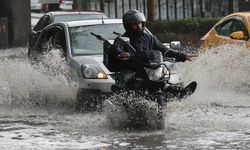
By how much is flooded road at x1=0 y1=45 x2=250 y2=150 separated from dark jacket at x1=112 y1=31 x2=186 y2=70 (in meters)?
0.86

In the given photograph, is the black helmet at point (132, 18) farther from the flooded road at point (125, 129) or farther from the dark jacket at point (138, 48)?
the flooded road at point (125, 129)

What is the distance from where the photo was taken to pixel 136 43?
33.1 ft

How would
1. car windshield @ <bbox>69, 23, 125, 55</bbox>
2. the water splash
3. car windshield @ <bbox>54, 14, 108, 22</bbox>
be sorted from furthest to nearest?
1. car windshield @ <bbox>54, 14, 108, 22</bbox>
2. car windshield @ <bbox>69, 23, 125, 55</bbox>
3. the water splash

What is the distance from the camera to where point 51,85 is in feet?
41.8

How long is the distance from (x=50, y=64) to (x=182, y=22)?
1702 cm

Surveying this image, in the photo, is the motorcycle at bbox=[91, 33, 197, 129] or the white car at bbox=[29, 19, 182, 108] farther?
the white car at bbox=[29, 19, 182, 108]

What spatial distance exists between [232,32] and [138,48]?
5.85 m

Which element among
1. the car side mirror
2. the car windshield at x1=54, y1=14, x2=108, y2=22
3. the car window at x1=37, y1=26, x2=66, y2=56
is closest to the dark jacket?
the car window at x1=37, y1=26, x2=66, y2=56

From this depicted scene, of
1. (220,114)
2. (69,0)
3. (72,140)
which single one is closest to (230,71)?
(220,114)

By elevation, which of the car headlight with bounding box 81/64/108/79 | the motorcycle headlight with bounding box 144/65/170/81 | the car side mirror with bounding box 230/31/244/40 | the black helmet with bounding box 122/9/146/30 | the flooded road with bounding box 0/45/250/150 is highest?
the black helmet with bounding box 122/9/146/30

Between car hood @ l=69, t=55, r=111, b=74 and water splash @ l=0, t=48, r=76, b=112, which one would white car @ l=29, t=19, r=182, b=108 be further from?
water splash @ l=0, t=48, r=76, b=112

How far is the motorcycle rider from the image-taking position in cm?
983

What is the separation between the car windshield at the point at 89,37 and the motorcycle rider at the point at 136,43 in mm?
2756

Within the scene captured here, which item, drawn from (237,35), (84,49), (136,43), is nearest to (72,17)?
(237,35)
